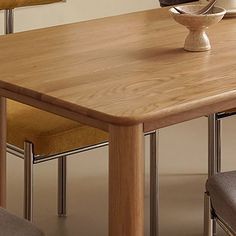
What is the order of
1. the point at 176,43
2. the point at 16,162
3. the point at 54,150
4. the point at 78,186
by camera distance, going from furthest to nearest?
the point at 16,162, the point at 78,186, the point at 54,150, the point at 176,43

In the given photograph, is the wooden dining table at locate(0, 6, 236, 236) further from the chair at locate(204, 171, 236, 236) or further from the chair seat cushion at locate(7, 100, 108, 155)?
the chair at locate(204, 171, 236, 236)

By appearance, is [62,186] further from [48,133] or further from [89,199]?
[48,133]

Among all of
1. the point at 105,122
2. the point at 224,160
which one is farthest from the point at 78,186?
the point at 105,122

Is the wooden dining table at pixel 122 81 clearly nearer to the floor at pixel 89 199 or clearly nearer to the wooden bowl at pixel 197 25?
the wooden bowl at pixel 197 25

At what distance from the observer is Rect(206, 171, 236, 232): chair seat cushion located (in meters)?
1.88

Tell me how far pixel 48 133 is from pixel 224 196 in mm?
633

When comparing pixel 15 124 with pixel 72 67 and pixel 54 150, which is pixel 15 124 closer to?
pixel 54 150

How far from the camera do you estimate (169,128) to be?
3.92 metres

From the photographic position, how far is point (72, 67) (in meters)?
1.94

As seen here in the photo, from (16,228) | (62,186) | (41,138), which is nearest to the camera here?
(16,228)

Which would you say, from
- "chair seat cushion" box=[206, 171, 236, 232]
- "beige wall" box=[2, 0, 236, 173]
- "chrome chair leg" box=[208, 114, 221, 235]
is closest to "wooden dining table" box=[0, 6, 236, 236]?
"chair seat cushion" box=[206, 171, 236, 232]

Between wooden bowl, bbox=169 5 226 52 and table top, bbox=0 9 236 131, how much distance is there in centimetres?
2

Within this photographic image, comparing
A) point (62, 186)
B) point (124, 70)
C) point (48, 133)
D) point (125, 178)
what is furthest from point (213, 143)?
point (125, 178)

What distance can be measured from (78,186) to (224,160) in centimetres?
68
